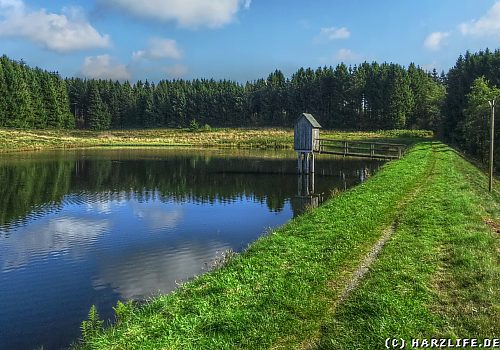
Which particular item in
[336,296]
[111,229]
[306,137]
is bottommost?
[111,229]

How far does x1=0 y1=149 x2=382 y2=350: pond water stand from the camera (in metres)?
12.4

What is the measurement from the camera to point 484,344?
21.1ft

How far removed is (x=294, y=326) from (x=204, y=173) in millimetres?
37495

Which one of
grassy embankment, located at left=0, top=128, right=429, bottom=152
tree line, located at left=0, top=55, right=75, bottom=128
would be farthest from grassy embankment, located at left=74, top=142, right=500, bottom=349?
tree line, located at left=0, top=55, right=75, bottom=128

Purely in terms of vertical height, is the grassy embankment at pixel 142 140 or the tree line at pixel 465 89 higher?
the tree line at pixel 465 89

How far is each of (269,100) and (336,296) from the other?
132m

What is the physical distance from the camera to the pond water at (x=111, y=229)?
1244cm

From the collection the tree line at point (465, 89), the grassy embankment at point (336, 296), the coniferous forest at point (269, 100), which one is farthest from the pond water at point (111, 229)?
the coniferous forest at point (269, 100)

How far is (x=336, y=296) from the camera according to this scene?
8688mm

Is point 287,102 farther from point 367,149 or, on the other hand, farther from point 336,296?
point 336,296

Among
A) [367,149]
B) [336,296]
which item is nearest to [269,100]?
[367,149]

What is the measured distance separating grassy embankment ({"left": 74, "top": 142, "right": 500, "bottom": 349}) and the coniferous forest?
57.7 metres

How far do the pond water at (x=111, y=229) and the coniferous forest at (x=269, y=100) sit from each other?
44918 millimetres

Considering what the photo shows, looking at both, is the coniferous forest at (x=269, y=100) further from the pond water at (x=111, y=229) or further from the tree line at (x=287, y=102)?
the pond water at (x=111, y=229)
